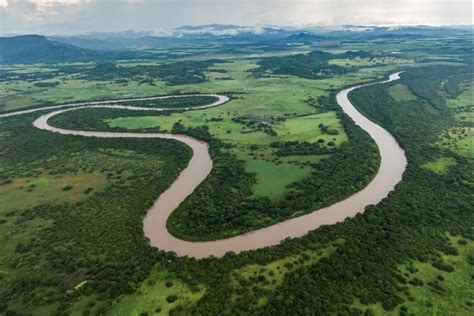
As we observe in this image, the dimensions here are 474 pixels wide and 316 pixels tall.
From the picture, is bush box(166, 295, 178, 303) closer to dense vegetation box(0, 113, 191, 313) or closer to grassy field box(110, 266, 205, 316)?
grassy field box(110, 266, 205, 316)

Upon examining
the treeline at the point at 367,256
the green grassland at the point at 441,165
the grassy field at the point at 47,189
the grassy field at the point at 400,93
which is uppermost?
the grassy field at the point at 400,93

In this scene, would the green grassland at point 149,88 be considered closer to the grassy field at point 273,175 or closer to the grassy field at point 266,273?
the grassy field at point 273,175

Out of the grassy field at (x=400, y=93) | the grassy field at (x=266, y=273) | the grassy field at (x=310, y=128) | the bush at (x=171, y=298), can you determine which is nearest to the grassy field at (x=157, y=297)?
the bush at (x=171, y=298)

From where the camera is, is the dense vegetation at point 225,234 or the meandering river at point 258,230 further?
the meandering river at point 258,230

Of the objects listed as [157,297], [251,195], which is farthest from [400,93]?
[157,297]

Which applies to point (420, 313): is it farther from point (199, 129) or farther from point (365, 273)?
point (199, 129)

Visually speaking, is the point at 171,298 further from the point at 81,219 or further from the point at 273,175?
the point at 273,175
